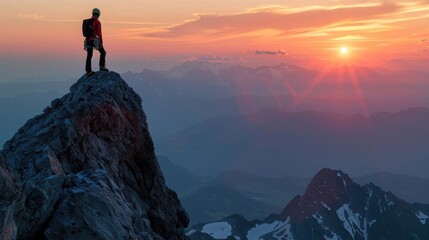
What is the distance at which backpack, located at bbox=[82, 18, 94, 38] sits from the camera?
3562cm

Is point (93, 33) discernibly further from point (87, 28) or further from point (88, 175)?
point (88, 175)

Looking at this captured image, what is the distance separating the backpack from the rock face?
433 cm

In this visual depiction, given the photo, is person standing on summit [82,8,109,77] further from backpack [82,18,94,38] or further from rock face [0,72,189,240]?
rock face [0,72,189,240]

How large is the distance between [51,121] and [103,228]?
16.2 meters

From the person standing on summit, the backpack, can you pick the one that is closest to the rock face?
the person standing on summit

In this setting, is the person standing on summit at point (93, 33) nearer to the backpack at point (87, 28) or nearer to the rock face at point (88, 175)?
the backpack at point (87, 28)

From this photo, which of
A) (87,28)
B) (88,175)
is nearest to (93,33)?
(87,28)

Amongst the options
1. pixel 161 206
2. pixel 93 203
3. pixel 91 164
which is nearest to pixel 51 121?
pixel 91 164

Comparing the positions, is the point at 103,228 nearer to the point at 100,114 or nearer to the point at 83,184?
the point at 83,184

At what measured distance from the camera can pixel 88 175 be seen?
2172 centimetres

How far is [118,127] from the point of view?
36688 millimetres

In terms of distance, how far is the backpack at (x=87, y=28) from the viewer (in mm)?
35625

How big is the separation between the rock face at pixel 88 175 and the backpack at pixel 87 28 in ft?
14.2

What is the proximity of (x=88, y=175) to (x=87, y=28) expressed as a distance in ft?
57.6
